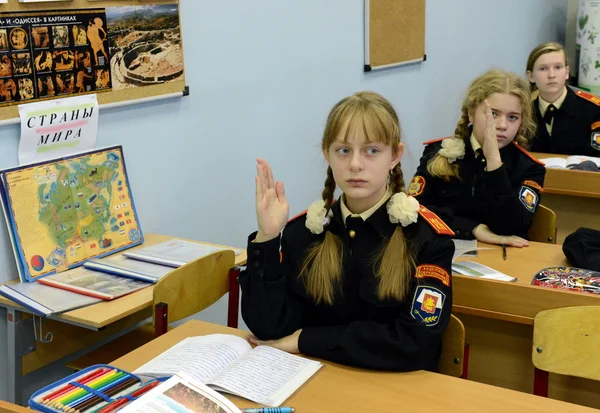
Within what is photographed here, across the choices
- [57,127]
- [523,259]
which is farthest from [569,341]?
[57,127]

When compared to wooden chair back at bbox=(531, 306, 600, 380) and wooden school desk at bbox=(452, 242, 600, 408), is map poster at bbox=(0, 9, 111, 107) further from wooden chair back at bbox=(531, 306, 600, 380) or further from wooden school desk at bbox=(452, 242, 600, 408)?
wooden chair back at bbox=(531, 306, 600, 380)

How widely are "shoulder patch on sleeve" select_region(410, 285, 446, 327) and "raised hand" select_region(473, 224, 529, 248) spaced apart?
101 centimetres

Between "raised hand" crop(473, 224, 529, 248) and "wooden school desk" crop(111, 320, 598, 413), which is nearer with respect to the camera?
"wooden school desk" crop(111, 320, 598, 413)

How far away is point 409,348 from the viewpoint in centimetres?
159

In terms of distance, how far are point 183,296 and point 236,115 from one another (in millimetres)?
1170

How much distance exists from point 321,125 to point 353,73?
15.4 inches

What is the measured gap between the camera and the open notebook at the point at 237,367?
4.80 feet

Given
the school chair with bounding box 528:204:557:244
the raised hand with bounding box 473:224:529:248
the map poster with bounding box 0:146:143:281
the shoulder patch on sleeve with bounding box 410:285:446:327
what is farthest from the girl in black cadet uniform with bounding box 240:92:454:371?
the school chair with bounding box 528:204:557:244

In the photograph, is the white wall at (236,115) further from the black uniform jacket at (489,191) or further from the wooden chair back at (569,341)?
the wooden chair back at (569,341)

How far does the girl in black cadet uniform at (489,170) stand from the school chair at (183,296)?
94cm

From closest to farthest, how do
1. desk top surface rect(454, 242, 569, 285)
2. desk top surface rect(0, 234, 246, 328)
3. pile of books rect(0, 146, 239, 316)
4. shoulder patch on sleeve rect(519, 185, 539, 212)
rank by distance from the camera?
desk top surface rect(0, 234, 246, 328)
pile of books rect(0, 146, 239, 316)
desk top surface rect(454, 242, 569, 285)
shoulder patch on sleeve rect(519, 185, 539, 212)

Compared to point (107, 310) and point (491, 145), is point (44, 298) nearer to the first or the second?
point (107, 310)

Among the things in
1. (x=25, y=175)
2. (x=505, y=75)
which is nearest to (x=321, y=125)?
(x=505, y=75)

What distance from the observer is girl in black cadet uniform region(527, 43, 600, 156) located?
156 inches
